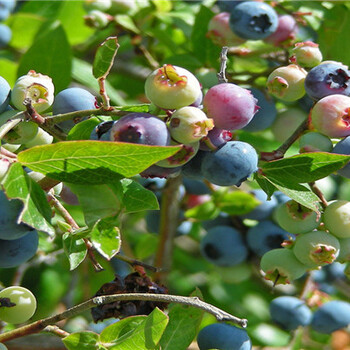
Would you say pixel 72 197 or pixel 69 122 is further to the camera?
pixel 72 197

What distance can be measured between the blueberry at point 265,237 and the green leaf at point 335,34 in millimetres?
399

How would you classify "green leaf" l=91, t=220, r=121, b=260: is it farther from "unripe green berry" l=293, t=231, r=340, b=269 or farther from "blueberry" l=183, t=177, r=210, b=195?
"blueberry" l=183, t=177, r=210, b=195

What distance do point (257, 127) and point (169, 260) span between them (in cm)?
44

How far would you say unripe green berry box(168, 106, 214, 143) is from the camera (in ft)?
2.60

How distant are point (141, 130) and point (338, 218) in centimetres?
40

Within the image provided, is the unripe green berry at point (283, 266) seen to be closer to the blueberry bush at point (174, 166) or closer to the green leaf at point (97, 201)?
the blueberry bush at point (174, 166)

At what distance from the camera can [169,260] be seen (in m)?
1.61

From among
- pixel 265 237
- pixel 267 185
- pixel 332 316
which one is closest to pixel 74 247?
pixel 267 185

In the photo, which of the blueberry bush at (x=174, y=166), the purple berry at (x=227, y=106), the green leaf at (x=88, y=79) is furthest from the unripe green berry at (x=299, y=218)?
the green leaf at (x=88, y=79)

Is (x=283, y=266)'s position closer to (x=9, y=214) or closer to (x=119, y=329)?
(x=119, y=329)

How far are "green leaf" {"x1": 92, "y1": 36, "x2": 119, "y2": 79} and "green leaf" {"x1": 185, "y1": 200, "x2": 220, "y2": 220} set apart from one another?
0.67m

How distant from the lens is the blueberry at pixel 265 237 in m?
1.39

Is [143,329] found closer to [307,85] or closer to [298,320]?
[307,85]

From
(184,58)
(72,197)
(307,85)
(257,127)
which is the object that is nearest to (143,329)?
(72,197)
